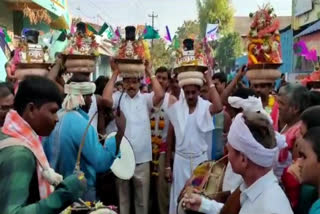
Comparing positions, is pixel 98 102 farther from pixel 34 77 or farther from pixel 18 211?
pixel 18 211

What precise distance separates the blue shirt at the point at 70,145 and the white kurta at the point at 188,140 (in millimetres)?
1505

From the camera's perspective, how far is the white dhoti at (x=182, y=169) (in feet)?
17.5

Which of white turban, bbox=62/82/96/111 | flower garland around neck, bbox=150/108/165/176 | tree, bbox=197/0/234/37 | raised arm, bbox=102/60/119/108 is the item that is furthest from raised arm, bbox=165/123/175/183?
tree, bbox=197/0/234/37

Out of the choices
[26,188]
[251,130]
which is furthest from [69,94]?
[251,130]

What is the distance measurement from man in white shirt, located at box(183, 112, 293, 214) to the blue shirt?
1840 millimetres

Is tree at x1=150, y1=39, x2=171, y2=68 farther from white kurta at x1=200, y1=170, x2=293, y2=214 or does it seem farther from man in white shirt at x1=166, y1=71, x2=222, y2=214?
white kurta at x1=200, y1=170, x2=293, y2=214

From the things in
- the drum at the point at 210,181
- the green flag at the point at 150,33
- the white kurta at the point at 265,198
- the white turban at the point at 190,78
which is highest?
the green flag at the point at 150,33

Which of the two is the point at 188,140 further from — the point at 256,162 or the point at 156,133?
the point at 256,162

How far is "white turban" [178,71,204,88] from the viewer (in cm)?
543

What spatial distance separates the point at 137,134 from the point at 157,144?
0.51 metres

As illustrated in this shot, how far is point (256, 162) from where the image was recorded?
2.33 m

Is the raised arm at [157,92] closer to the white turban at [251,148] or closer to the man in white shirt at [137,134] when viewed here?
the man in white shirt at [137,134]

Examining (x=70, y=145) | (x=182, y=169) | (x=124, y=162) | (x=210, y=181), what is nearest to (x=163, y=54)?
(x=182, y=169)

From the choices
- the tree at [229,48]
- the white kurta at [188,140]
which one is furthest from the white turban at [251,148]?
the tree at [229,48]
